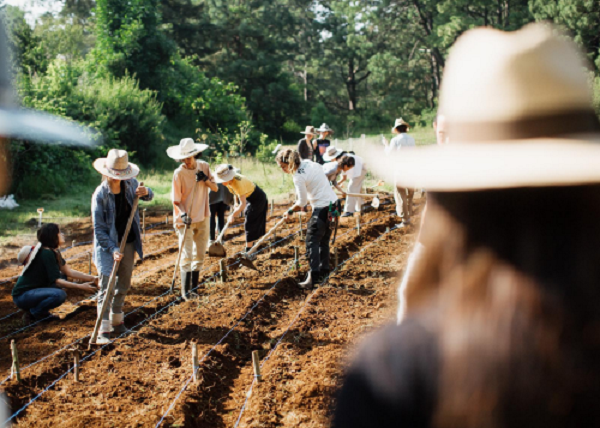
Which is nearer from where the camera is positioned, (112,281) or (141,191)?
(112,281)

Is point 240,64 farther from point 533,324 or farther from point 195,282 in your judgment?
point 533,324

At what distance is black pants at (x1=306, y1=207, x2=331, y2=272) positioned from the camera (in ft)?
20.8

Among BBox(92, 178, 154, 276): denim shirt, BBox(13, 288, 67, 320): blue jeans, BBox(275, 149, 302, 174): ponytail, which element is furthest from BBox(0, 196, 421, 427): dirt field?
BBox(275, 149, 302, 174): ponytail

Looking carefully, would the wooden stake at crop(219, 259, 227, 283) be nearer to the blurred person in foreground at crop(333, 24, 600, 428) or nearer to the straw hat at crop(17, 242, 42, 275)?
the straw hat at crop(17, 242, 42, 275)

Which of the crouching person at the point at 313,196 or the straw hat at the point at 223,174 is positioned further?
the straw hat at the point at 223,174

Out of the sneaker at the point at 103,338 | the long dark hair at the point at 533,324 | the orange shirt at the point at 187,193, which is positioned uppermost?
the long dark hair at the point at 533,324

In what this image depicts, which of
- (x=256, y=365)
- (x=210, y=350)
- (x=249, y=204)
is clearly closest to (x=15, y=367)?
(x=210, y=350)

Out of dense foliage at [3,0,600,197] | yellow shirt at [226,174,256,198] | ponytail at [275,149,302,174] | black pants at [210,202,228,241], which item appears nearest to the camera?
ponytail at [275,149,302,174]

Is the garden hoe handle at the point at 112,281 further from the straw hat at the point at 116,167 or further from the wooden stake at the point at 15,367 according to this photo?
the wooden stake at the point at 15,367

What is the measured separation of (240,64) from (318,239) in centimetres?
2374

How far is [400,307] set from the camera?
3.01 ft

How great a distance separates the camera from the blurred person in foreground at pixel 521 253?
771 mm

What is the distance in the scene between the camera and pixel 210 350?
4801 millimetres

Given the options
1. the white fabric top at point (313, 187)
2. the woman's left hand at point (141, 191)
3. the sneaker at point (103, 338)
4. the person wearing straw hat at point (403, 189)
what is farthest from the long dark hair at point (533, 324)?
the person wearing straw hat at point (403, 189)
